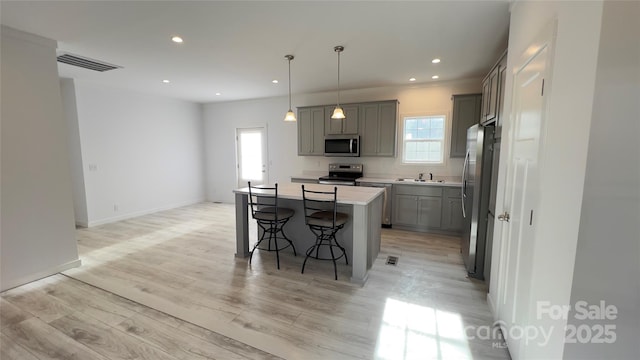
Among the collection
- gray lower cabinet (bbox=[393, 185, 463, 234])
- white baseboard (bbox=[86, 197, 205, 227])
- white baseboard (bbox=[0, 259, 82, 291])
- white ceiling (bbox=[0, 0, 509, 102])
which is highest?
white ceiling (bbox=[0, 0, 509, 102])

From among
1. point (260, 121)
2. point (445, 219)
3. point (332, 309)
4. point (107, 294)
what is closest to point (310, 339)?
point (332, 309)

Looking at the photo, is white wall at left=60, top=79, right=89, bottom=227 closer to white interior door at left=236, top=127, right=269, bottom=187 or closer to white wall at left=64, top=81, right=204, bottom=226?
white wall at left=64, top=81, right=204, bottom=226

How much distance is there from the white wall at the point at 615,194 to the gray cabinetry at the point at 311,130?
4687mm

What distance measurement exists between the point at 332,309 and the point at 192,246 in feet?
8.47

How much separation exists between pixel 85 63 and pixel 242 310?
13.4 ft

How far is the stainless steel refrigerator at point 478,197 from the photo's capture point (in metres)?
2.77

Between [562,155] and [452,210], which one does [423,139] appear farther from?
[562,155]

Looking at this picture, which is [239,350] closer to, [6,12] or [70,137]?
[6,12]

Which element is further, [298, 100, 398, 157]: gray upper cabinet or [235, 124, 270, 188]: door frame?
[235, 124, 270, 188]: door frame

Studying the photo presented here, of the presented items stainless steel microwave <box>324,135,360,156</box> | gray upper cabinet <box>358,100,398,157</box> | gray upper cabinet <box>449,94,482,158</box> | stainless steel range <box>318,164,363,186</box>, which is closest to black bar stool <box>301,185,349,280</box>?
stainless steel range <box>318,164,363,186</box>

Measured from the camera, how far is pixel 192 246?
399cm

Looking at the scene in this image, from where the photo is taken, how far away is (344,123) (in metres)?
5.32

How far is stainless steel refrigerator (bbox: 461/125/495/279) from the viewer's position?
2.77m

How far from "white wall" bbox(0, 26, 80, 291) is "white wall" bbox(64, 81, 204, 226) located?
224 centimetres
